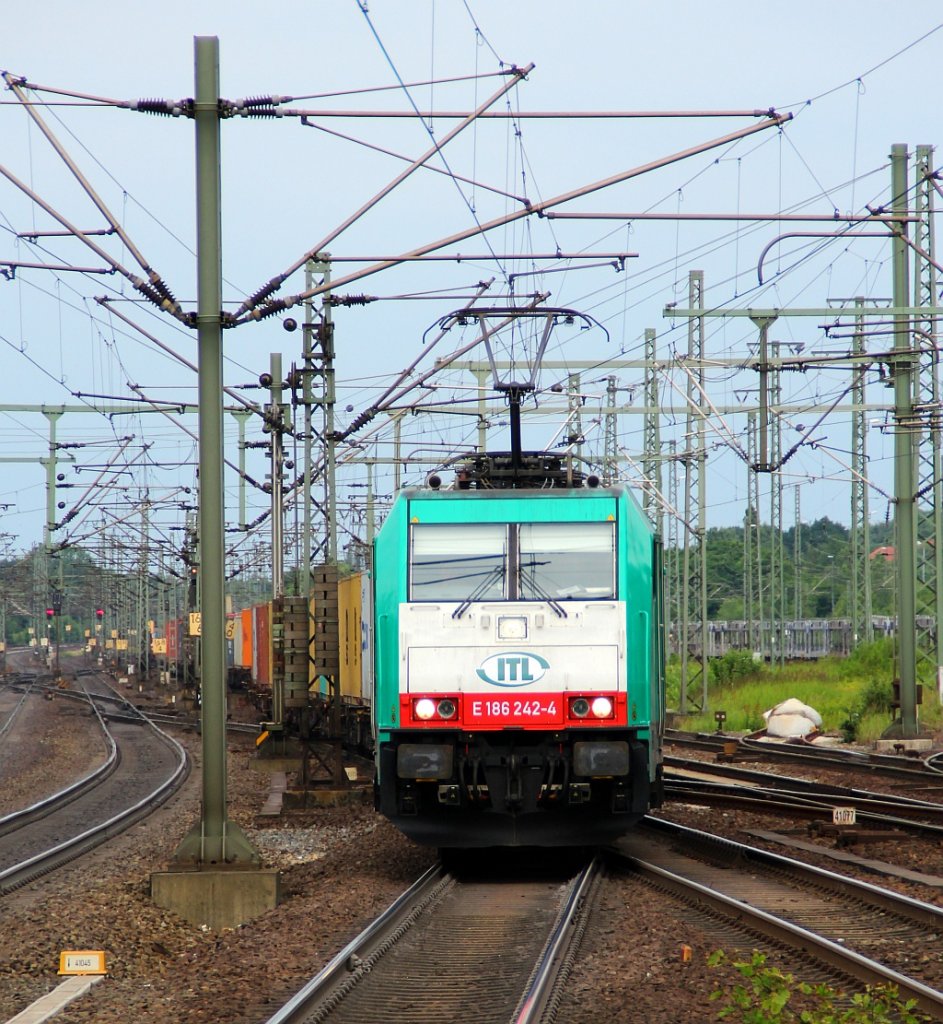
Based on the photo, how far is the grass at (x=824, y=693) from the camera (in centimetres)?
3253

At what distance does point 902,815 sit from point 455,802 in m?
6.96

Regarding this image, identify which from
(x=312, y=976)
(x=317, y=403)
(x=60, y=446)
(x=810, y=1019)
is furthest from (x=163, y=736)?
(x=810, y=1019)

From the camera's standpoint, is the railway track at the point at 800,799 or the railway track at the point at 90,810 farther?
the railway track at the point at 90,810

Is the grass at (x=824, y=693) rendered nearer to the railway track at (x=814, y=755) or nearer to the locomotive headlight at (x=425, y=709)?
the railway track at (x=814, y=755)

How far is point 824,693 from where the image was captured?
38.5 meters

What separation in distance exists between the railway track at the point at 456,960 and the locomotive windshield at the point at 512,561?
7.89ft

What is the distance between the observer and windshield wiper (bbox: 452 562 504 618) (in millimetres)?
13062

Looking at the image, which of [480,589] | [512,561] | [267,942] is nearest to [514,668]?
[480,589]

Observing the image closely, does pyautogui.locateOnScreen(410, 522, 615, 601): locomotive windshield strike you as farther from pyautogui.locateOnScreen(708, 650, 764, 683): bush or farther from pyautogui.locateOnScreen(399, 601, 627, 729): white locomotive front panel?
pyautogui.locateOnScreen(708, 650, 764, 683): bush

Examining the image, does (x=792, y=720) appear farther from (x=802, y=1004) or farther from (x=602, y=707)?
(x=802, y=1004)

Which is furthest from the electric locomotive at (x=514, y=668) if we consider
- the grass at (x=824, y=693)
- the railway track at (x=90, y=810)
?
the grass at (x=824, y=693)

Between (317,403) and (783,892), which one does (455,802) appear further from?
(317,403)

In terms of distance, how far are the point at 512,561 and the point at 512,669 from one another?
94cm

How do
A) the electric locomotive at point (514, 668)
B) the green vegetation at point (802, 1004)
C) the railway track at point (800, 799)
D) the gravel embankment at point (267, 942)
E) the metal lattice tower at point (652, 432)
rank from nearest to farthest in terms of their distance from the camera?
the green vegetation at point (802, 1004) → the gravel embankment at point (267, 942) → the electric locomotive at point (514, 668) → the railway track at point (800, 799) → the metal lattice tower at point (652, 432)
